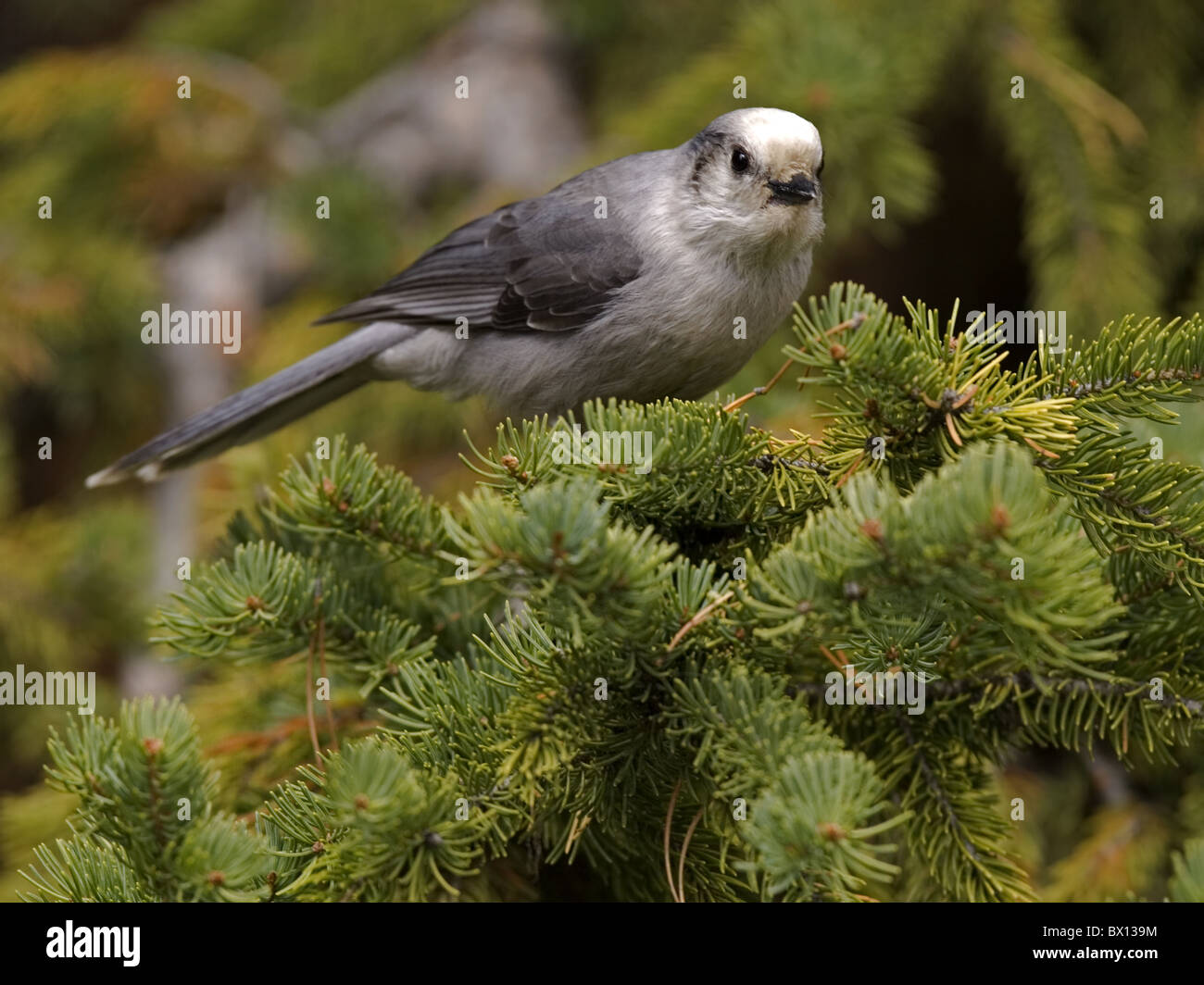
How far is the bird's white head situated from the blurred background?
54 cm

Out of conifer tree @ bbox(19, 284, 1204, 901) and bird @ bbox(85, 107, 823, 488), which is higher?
bird @ bbox(85, 107, 823, 488)

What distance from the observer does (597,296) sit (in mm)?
2752

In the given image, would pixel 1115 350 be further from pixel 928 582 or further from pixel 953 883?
pixel 953 883

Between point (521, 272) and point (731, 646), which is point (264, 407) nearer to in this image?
point (521, 272)

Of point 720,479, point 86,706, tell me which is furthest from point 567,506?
point 86,706

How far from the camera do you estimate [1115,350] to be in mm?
1720

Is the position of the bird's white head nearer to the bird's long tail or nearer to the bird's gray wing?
the bird's gray wing

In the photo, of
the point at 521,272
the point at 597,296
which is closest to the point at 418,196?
the point at 521,272

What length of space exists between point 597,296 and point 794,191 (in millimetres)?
557

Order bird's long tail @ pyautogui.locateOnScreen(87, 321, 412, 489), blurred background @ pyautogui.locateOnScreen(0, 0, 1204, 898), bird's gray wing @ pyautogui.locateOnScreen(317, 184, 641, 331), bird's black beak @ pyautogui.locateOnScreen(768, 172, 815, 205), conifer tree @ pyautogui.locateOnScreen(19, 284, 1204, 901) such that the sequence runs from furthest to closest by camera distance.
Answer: blurred background @ pyautogui.locateOnScreen(0, 0, 1204, 898) → bird's long tail @ pyautogui.locateOnScreen(87, 321, 412, 489) → bird's gray wing @ pyautogui.locateOnScreen(317, 184, 641, 331) → bird's black beak @ pyautogui.locateOnScreen(768, 172, 815, 205) → conifer tree @ pyautogui.locateOnScreen(19, 284, 1204, 901)

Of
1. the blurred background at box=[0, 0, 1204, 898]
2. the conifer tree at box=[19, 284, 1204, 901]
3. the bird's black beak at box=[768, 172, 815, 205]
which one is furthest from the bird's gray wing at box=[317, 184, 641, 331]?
the conifer tree at box=[19, 284, 1204, 901]

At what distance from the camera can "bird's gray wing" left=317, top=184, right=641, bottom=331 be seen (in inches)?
110

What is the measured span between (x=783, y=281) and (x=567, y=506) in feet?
4.62

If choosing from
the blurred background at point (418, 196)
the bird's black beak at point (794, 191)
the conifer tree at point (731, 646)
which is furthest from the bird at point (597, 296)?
the conifer tree at point (731, 646)
